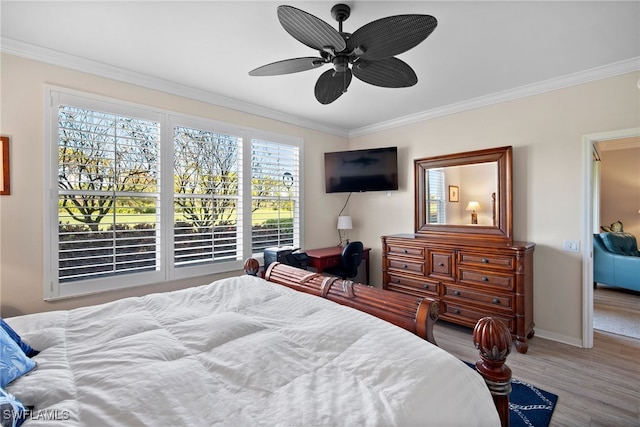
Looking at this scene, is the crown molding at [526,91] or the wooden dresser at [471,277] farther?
the wooden dresser at [471,277]

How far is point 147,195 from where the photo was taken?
288 cm

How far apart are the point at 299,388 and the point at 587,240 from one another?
3302 mm

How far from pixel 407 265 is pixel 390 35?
8.76 feet

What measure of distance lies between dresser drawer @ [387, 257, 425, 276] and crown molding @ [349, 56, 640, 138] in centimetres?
195

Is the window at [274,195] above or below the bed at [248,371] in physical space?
above

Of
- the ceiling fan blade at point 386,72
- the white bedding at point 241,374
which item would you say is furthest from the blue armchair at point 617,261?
the white bedding at point 241,374

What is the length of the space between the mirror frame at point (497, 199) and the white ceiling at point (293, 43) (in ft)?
2.21

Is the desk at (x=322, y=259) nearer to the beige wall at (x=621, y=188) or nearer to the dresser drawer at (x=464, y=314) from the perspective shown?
the dresser drawer at (x=464, y=314)

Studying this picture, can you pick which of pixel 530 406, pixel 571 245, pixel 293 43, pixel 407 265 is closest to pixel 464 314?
pixel 407 265

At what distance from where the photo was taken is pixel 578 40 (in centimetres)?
227

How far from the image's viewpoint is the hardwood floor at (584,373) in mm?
1935

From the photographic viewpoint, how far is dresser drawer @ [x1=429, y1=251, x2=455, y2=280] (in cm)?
323

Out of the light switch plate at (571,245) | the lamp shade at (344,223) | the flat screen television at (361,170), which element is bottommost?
the light switch plate at (571,245)

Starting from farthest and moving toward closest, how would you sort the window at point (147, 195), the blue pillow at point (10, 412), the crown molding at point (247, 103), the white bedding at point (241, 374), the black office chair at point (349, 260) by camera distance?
the black office chair at point (349, 260) → the window at point (147, 195) → the crown molding at point (247, 103) → the white bedding at point (241, 374) → the blue pillow at point (10, 412)
